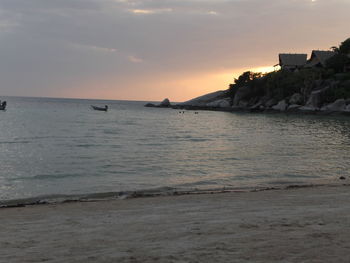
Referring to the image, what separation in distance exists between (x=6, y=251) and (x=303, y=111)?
8224 cm

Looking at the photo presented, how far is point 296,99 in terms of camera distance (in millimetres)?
90625

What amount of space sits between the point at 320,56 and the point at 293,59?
12.7m

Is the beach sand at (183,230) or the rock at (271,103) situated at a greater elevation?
the rock at (271,103)

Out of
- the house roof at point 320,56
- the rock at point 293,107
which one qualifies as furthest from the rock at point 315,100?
the house roof at point 320,56

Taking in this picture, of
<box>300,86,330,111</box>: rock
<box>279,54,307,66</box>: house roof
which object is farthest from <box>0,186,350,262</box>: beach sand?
<box>279,54,307,66</box>: house roof

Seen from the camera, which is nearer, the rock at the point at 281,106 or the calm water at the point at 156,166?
the calm water at the point at 156,166

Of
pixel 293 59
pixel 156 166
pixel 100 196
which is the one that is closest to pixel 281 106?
pixel 293 59

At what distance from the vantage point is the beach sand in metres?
5.76

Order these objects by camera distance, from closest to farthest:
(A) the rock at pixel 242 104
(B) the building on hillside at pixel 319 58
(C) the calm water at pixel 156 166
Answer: (C) the calm water at pixel 156 166, (B) the building on hillside at pixel 319 58, (A) the rock at pixel 242 104

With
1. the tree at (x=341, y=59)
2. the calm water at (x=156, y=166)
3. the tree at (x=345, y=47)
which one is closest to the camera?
the calm water at (x=156, y=166)

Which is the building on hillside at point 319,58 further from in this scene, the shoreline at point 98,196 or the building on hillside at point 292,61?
the shoreline at point 98,196

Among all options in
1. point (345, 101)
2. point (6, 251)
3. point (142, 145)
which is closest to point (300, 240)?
point (6, 251)

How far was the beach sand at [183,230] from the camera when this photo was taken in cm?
576

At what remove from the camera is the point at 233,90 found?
4624 inches
